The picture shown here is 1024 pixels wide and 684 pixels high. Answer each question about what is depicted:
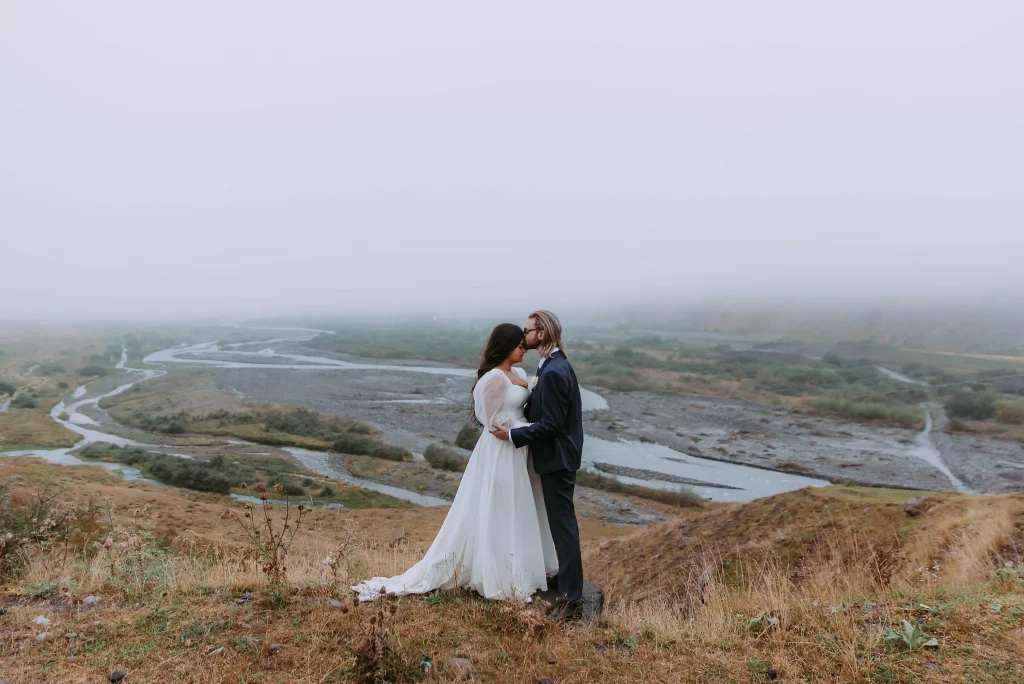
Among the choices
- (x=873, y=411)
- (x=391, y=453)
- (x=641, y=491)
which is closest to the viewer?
(x=641, y=491)

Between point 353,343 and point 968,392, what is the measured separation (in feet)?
318

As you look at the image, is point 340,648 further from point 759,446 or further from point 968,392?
point 968,392

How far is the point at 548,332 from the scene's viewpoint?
14.0ft

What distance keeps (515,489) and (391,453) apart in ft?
114

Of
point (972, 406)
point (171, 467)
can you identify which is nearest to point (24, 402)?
point (171, 467)

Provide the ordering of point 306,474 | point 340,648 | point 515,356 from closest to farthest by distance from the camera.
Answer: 1. point 340,648
2. point 515,356
3. point 306,474

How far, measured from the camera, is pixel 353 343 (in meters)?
108

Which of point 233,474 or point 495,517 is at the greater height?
point 495,517

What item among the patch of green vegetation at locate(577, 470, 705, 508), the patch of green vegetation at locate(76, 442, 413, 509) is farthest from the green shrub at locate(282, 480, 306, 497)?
the patch of green vegetation at locate(577, 470, 705, 508)

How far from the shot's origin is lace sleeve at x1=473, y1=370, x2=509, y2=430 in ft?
14.0

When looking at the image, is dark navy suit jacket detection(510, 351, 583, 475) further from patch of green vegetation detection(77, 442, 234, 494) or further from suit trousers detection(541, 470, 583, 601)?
patch of green vegetation detection(77, 442, 234, 494)

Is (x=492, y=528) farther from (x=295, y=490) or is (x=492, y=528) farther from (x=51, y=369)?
(x=51, y=369)

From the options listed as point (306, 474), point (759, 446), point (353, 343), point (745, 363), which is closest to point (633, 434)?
point (759, 446)

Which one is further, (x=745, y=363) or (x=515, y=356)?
(x=745, y=363)
